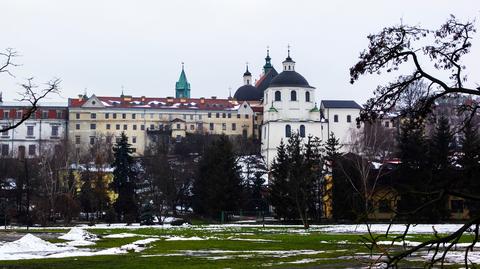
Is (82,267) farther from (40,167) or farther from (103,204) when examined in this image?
(40,167)

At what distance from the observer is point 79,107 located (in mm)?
138000

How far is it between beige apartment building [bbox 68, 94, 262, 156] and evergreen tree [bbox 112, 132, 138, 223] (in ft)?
203

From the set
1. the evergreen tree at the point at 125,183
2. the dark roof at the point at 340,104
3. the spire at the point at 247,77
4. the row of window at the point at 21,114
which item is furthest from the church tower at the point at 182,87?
the evergreen tree at the point at 125,183

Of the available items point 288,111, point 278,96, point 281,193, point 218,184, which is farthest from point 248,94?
point 281,193

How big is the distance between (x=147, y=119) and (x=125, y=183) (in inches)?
2808

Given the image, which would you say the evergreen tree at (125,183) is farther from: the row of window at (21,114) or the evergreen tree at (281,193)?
the row of window at (21,114)

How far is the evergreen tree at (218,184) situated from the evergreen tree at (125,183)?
7.09 meters

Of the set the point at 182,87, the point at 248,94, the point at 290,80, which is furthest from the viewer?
the point at 182,87

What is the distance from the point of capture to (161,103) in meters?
145

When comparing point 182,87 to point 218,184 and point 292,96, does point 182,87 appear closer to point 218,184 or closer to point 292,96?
point 292,96

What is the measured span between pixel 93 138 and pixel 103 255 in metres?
115

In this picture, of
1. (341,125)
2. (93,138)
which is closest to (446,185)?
(341,125)

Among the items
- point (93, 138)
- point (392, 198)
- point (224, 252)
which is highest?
point (93, 138)

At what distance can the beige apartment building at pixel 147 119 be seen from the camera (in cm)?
13800
